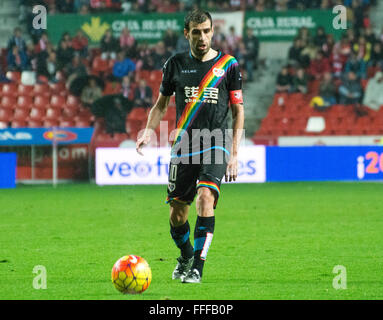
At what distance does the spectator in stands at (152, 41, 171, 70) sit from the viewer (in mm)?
22578

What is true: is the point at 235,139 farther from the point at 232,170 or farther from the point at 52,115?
the point at 52,115

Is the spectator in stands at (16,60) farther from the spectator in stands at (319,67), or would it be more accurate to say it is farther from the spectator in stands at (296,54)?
the spectator in stands at (319,67)

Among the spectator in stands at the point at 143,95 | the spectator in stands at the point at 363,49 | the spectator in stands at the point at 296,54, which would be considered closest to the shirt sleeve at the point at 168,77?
A: the spectator in stands at the point at 143,95

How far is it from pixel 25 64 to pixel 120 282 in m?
17.0

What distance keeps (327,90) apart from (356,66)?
4.28 feet

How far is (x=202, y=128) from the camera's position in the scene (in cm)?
675

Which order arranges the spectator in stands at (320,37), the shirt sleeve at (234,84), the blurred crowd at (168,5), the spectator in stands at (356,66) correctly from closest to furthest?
the shirt sleeve at (234,84), the spectator in stands at (356,66), the spectator in stands at (320,37), the blurred crowd at (168,5)

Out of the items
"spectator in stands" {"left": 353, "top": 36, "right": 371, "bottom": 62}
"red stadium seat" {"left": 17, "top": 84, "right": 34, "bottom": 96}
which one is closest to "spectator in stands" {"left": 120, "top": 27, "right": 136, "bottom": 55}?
"red stadium seat" {"left": 17, "top": 84, "right": 34, "bottom": 96}

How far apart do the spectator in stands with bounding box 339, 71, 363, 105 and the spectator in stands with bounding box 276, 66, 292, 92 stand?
1449 mm

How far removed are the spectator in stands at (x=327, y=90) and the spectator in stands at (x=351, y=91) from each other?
25cm

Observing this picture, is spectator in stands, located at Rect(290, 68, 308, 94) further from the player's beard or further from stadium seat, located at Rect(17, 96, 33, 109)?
the player's beard

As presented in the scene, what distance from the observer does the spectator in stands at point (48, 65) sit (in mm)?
22031

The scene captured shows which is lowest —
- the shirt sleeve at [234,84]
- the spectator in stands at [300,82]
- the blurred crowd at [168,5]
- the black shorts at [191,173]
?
the black shorts at [191,173]

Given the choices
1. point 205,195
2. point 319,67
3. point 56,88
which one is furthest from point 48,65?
point 205,195
